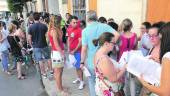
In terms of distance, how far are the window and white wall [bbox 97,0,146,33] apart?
9.47ft

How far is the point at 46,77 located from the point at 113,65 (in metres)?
4.52

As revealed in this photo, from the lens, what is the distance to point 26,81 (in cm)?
812

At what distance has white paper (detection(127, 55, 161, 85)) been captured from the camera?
287 cm

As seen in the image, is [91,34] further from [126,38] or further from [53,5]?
[53,5]

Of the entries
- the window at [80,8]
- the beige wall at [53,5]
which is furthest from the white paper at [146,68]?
the beige wall at [53,5]

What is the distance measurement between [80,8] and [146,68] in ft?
38.1

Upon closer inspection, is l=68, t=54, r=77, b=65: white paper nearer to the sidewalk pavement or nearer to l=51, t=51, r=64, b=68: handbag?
l=51, t=51, r=64, b=68: handbag

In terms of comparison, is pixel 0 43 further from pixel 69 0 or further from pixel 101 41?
pixel 69 0

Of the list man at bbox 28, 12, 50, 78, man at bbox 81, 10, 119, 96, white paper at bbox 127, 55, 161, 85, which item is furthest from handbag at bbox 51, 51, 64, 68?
white paper at bbox 127, 55, 161, 85

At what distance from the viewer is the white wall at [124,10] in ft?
27.0

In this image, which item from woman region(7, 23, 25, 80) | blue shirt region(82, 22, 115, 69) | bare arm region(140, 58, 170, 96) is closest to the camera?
bare arm region(140, 58, 170, 96)

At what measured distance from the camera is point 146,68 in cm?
299

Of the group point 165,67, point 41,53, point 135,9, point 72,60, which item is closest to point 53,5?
point 135,9

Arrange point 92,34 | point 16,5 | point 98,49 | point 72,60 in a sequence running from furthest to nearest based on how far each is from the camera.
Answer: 1. point 16,5
2. point 72,60
3. point 92,34
4. point 98,49
